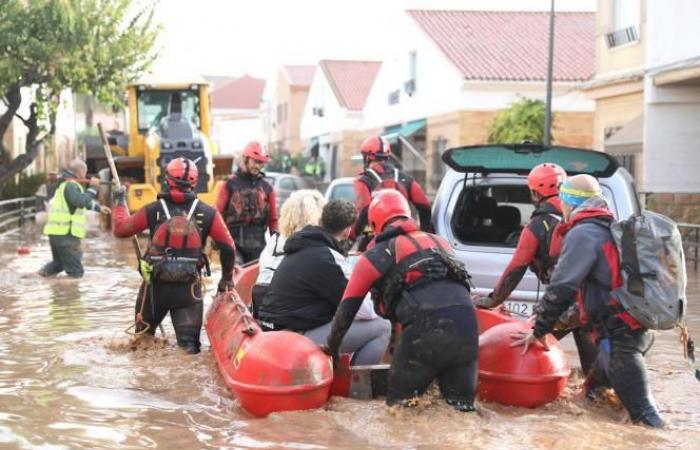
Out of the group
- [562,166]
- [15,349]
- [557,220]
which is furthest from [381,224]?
[15,349]

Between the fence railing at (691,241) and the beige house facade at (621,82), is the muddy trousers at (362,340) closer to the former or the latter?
the fence railing at (691,241)

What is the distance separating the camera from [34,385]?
8055mm

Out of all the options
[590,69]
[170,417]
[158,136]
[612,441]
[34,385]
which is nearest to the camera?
[612,441]

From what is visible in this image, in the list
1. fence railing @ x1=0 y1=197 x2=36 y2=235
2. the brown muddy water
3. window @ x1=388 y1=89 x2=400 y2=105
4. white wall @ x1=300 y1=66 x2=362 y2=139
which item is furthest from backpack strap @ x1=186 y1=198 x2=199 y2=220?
white wall @ x1=300 y1=66 x2=362 y2=139

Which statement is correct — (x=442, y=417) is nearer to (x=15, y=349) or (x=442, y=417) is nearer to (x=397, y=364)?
(x=397, y=364)

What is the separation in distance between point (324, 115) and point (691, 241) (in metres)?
39.8

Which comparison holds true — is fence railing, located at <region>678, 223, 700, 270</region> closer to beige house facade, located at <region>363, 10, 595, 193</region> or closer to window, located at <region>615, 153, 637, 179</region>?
window, located at <region>615, 153, 637, 179</region>

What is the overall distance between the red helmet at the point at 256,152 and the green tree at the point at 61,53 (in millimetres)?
16023

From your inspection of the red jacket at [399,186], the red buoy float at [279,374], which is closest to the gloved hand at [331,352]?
the red buoy float at [279,374]

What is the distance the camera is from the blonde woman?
302 inches

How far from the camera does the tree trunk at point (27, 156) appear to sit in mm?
28797

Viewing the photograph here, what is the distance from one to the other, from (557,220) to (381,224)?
1.41 meters

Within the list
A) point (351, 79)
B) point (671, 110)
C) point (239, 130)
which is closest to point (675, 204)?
point (671, 110)

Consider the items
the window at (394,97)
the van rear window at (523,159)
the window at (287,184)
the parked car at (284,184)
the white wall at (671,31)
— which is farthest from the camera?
the window at (394,97)
